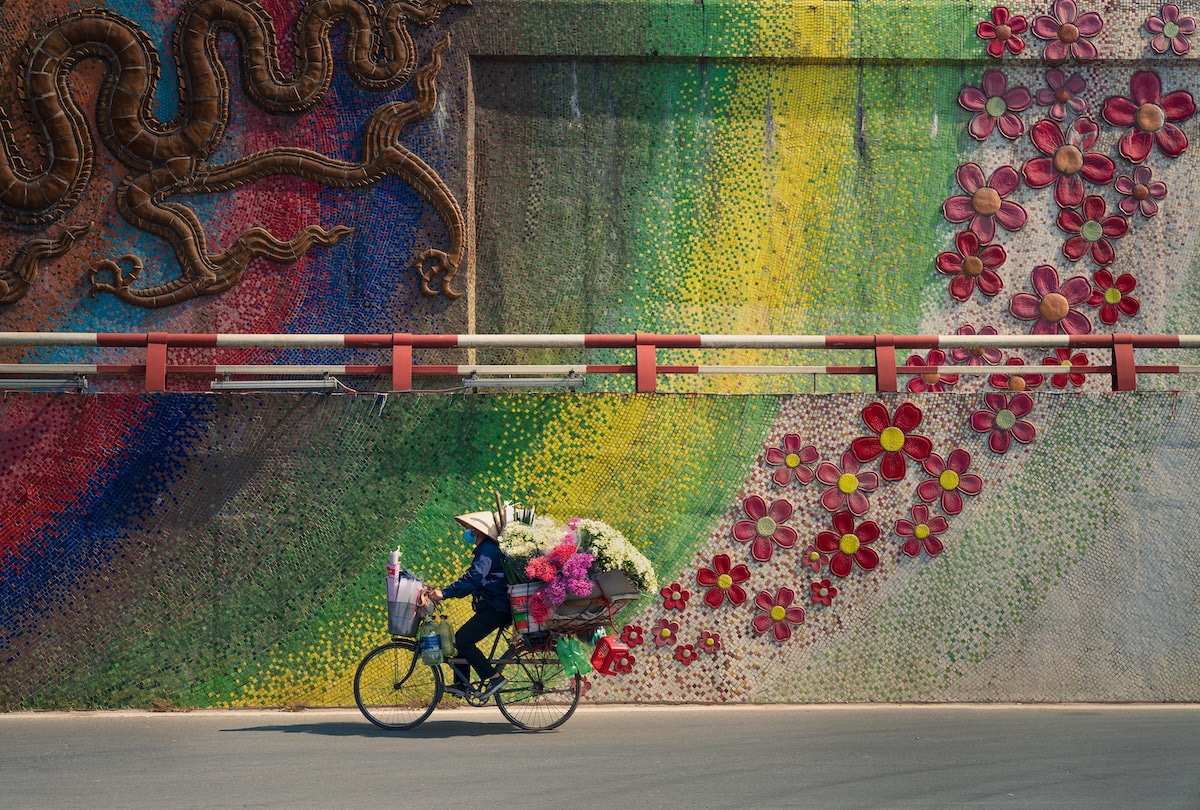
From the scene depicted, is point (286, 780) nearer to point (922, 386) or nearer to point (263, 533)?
point (263, 533)

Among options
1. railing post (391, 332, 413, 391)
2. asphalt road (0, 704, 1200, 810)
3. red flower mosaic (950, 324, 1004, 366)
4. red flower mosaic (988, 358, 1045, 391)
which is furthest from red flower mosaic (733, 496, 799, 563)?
red flower mosaic (950, 324, 1004, 366)

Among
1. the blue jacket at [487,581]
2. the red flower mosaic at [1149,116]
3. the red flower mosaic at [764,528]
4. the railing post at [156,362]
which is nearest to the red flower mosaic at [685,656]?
the red flower mosaic at [764,528]

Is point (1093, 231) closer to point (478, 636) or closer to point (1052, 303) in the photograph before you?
point (1052, 303)

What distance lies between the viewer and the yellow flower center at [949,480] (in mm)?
9195

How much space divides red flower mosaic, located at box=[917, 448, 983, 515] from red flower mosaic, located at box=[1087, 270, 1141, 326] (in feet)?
10.9

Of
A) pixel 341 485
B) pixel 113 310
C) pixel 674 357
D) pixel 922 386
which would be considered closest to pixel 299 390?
pixel 341 485

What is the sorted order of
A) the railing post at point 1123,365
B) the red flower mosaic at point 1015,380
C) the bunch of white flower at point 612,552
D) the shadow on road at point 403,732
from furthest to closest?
the red flower mosaic at point 1015,380, the railing post at point 1123,365, the shadow on road at point 403,732, the bunch of white flower at point 612,552

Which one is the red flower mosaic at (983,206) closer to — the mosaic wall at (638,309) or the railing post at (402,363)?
the mosaic wall at (638,309)

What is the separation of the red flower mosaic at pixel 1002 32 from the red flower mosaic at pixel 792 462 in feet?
15.6

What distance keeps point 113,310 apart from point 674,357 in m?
4.92

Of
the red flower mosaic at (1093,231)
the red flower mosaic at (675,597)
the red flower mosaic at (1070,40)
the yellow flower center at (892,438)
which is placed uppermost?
the red flower mosaic at (1070,40)

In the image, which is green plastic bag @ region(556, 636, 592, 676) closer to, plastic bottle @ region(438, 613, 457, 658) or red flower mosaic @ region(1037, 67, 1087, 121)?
plastic bottle @ region(438, 613, 457, 658)

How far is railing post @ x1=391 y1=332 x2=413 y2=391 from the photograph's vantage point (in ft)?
29.6

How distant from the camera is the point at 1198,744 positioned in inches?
295
